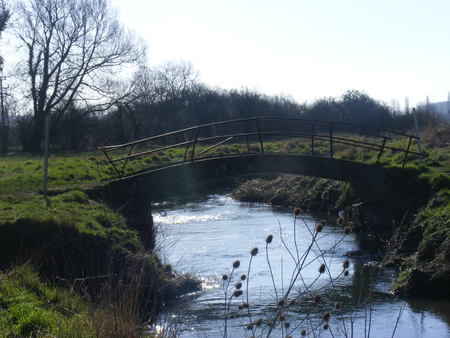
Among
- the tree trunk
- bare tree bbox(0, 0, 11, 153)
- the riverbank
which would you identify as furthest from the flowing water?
the tree trunk

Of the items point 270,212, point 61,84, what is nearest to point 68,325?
point 270,212

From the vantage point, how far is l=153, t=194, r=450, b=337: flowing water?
30.0ft

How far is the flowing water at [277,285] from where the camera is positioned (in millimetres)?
9148

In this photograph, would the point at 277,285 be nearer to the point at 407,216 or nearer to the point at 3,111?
the point at 407,216

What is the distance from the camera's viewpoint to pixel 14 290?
28.0 feet

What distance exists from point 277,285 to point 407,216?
519cm

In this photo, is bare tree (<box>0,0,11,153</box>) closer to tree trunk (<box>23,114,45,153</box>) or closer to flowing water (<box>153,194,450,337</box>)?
tree trunk (<box>23,114,45,153</box>)

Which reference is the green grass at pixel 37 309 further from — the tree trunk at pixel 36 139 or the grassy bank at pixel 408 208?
the tree trunk at pixel 36 139

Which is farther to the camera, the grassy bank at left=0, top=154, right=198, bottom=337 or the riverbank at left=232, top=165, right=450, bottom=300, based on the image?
the riverbank at left=232, top=165, right=450, bottom=300

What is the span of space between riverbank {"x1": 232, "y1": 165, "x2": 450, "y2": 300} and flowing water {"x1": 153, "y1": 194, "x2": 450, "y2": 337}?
525 millimetres

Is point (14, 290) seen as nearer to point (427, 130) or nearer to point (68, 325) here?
point (68, 325)

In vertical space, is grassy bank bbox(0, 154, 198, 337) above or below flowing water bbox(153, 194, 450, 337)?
above

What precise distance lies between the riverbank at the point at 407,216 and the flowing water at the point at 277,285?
525mm

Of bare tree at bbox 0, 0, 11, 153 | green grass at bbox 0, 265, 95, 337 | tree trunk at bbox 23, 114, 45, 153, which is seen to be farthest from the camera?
tree trunk at bbox 23, 114, 45, 153
